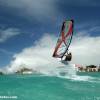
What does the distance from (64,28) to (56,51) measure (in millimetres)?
3171

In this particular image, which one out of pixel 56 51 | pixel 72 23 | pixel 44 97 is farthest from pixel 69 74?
pixel 44 97

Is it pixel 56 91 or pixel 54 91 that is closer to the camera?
pixel 56 91

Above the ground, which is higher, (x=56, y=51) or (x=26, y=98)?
(x=56, y=51)

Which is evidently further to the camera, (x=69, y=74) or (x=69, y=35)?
(x=69, y=74)

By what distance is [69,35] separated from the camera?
91.8 feet

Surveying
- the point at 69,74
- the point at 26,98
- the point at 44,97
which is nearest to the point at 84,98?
the point at 44,97

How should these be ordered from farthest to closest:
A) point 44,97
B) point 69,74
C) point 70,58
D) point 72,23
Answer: point 69,74
point 72,23
point 70,58
point 44,97

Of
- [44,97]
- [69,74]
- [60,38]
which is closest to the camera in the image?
[44,97]

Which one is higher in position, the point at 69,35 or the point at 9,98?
the point at 69,35

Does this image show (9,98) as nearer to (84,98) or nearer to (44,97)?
(44,97)

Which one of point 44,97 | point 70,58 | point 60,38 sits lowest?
point 44,97

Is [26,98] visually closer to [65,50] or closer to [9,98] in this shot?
[9,98]

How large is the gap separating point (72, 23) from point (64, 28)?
1560mm

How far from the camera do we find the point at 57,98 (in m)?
21.2
